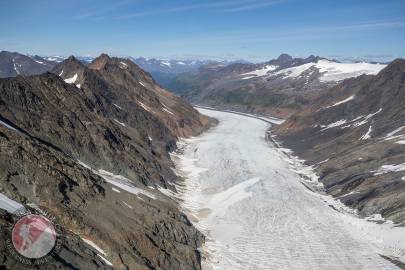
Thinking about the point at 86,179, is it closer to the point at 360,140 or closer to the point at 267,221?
the point at 267,221

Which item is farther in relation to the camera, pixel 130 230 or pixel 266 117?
pixel 266 117

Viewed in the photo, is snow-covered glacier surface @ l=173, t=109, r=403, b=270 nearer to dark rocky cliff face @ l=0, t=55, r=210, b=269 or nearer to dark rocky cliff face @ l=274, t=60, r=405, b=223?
dark rocky cliff face @ l=0, t=55, r=210, b=269

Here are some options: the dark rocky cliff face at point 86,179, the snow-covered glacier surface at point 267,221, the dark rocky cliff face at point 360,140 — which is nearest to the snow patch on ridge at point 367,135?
the dark rocky cliff face at point 360,140

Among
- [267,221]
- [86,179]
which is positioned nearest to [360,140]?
[267,221]

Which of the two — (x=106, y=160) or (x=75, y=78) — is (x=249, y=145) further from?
(x=106, y=160)

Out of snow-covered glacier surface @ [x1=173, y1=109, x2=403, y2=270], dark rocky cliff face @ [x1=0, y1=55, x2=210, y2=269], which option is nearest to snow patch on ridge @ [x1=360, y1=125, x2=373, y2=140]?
snow-covered glacier surface @ [x1=173, y1=109, x2=403, y2=270]

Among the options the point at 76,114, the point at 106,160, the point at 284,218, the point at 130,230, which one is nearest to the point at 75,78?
the point at 76,114
